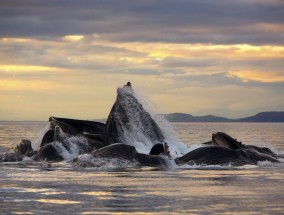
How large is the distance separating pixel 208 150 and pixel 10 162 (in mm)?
10887

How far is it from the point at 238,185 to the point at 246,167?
8290mm

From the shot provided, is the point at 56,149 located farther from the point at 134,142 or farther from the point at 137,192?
the point at 137,192

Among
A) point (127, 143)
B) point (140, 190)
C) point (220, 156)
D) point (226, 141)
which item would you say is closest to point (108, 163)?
point (220, 156)

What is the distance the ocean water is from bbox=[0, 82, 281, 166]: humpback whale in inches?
48.2

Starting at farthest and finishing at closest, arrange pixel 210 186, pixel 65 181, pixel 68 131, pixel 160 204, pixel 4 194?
1. pixel 68 131
2. pixel 65 181
3. pixel 210 186
4. pixel 4 194
5. pixel 160 204

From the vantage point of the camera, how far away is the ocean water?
18.2 m

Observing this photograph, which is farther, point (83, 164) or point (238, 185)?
point (83, 164)

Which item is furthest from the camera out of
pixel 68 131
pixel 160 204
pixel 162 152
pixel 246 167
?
pixel 68 131

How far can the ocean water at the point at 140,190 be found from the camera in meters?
18.2

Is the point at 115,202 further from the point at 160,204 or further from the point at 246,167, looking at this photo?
the point at 246,167

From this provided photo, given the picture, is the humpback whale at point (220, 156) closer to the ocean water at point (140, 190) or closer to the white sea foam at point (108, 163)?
the ocean water at point (140, 190)

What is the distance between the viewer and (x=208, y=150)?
33.4 meters

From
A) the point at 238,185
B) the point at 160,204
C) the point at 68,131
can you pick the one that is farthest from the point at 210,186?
the point at 68,131

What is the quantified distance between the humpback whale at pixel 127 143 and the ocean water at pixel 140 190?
123 cm
